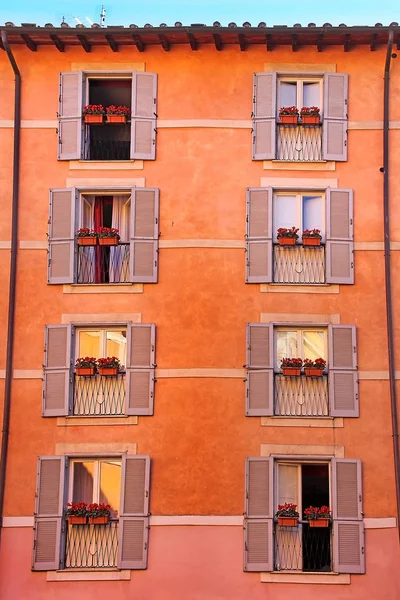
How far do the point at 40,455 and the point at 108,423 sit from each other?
50.0 inches

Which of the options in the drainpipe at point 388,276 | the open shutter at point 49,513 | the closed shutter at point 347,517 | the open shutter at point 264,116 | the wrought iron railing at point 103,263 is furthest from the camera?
the open shutter at point 264,116

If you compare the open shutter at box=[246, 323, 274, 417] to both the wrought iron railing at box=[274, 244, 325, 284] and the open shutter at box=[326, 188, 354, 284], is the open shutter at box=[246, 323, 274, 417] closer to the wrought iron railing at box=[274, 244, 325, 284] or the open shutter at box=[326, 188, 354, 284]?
the wrought iron railing at box=[274, 244, 325, 284]

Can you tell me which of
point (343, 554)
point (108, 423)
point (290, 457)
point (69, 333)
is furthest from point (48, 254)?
point (343, 554)

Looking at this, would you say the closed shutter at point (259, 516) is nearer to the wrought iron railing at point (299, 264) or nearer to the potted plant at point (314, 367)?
the potted plant at point (314, 367)

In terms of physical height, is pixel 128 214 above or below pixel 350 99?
below

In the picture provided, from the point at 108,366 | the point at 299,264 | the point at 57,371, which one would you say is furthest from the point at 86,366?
the point at 299,264

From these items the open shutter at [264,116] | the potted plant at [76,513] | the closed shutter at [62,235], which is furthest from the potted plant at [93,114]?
the potted plant at [76,513]

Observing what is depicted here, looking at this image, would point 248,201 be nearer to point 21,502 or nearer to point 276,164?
point 276,164

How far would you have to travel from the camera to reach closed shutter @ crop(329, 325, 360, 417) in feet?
63.8

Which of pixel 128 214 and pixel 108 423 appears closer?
pixel 108 423

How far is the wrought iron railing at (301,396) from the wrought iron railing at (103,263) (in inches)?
133

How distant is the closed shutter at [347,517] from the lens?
61.6 ft

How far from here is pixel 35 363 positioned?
1983 centimetres

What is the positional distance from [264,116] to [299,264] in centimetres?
281
